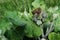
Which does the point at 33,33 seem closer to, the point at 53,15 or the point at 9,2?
the point at 53,15

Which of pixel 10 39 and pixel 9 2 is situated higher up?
pixel 9 2

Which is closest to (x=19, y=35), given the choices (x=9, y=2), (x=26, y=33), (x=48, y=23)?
(x=26, y=33)

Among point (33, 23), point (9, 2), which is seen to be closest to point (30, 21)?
point (33, 23)

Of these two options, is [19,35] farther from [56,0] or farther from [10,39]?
[56,0]

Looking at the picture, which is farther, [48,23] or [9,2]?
[9,2]

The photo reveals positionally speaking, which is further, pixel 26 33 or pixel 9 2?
pixel 9 2

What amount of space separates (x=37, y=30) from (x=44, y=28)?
0.05 m

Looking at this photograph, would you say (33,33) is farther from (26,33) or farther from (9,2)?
(9,2)

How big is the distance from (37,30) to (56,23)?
0.09 meters

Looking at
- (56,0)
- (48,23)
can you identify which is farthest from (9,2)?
(48,23)

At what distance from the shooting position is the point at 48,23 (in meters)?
0.78

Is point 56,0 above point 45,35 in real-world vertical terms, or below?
above

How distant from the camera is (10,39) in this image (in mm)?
719

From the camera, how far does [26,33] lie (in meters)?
0.74
